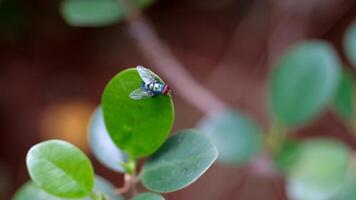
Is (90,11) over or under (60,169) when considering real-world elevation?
over

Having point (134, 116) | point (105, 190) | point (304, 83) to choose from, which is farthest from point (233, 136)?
point (134, 116)

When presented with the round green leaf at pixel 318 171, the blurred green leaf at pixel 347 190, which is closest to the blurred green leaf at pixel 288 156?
the round green leaf at pixel 318 171

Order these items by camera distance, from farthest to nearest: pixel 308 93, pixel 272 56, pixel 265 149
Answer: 1. pixel 272 56
2. pixel 265 149
3. pixel 308 93

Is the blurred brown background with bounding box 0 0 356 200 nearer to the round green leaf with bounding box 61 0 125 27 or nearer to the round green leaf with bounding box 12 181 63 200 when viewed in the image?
the round green leaf with bounding box 61 0 125 27

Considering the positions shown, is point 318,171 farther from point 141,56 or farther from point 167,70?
point 141,56

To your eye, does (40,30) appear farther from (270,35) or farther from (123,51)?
(270,35)

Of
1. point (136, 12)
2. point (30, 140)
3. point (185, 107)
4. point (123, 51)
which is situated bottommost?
point (30, 140)

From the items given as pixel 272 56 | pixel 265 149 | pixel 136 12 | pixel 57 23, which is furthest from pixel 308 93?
pixel 57 23
